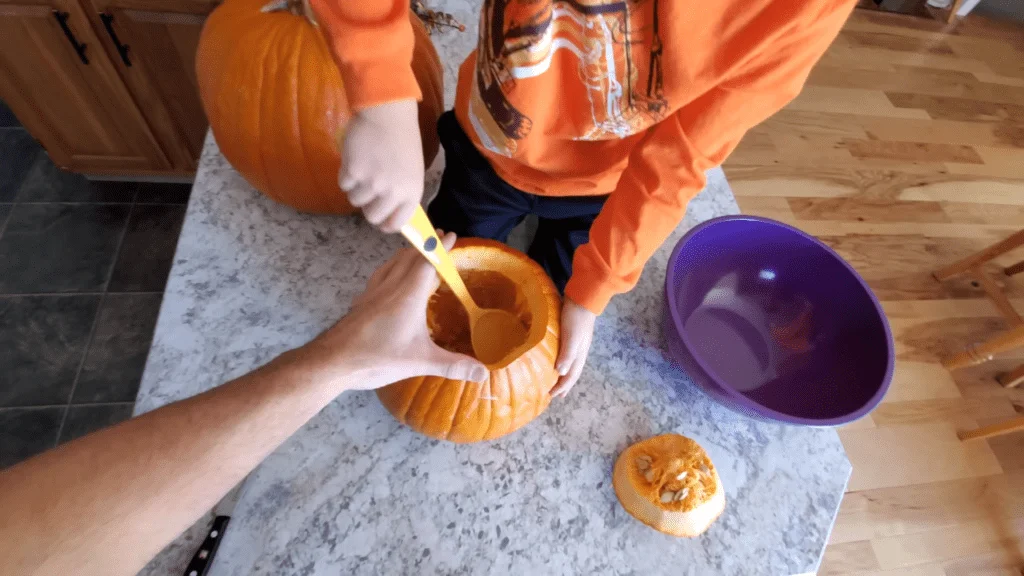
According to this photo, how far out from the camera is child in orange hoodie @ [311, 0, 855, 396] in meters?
0.44

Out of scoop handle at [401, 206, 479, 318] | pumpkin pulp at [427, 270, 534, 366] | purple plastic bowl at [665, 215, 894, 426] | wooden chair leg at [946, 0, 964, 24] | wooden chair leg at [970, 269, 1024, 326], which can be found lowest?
wooden chair leg at [970, 269, 1024, 326]

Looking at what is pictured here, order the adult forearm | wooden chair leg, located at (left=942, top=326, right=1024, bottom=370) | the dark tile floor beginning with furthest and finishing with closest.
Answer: wooden chair leg, located at (left=942, top=326, right=1024, bottom=370), the dark tile floor, the adult forearm

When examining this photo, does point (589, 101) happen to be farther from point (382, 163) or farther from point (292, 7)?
point (292, 7)

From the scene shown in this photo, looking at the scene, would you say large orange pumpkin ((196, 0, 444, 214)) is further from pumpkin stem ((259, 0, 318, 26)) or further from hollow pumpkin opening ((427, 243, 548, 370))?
hollow pumpkin opening ((427, 243, 548, 370))

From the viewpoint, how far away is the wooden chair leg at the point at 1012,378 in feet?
4.92

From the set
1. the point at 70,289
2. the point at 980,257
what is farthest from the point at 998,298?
the point at 70,289

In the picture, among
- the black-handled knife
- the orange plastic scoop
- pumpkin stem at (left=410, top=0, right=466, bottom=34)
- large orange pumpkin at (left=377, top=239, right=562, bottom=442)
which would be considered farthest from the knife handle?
pumpkin stem at (left=410, top=0, right=466, bottom=34)

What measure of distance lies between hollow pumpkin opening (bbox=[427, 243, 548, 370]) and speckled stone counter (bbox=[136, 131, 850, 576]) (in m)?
0.11

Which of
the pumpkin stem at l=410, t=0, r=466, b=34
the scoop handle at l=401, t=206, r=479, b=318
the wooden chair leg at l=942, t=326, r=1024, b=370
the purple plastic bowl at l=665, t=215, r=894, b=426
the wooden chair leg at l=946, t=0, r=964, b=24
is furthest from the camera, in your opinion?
the wooden chair leg at l=946, t=0, r=964, b=24

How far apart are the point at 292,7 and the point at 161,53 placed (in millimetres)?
654

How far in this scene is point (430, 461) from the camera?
57 centimetres

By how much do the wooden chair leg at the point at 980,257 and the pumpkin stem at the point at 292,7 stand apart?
183 cm

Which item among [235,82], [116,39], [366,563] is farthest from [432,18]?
[366,563]

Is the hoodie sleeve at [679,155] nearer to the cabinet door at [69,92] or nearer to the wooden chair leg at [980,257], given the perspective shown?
the cabinet door at [69,92]
